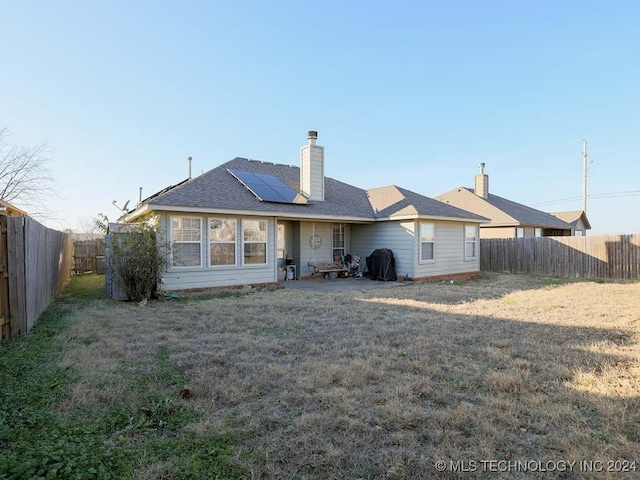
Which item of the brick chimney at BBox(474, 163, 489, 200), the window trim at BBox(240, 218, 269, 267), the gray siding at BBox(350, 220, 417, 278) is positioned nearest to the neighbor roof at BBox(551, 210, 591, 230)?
the brick chimney at BBox(474, 163, 489, 200)

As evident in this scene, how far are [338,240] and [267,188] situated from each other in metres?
4.03

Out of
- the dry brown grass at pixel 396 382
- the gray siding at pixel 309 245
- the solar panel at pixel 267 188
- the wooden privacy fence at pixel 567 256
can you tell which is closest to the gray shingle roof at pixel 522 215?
the wooden privacy fence at pixel 567 256

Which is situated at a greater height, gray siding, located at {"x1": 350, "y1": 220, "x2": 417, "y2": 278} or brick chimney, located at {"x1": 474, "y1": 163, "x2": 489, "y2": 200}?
brick chimney, located at {"x1": 474, "y1": 163, "x2": 489, "y2": 200}

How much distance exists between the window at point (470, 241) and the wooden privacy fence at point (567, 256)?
9.07 feet

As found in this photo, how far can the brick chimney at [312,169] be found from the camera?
13438mm

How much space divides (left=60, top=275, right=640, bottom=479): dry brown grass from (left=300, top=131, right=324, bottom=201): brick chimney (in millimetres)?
7027

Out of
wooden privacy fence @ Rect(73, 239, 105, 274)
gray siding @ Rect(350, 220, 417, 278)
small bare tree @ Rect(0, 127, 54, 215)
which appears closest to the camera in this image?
gray siding @ Rect(350, 220, 417, 278)

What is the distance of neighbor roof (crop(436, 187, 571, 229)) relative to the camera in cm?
2181

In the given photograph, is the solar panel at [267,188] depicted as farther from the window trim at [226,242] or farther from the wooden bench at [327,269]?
the wooden bench at [327,269]

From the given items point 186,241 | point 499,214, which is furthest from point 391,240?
point 499,214

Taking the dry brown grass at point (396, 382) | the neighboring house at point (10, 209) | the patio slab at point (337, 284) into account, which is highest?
the neighboring house at point (10, 209)

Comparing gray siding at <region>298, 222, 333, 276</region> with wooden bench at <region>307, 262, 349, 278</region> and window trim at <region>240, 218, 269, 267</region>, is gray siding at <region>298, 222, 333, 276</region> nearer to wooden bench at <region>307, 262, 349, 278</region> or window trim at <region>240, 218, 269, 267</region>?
wooden bench at <region>307, 262, 349, 278</region>

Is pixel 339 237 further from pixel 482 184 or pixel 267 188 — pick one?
pixel 482 184

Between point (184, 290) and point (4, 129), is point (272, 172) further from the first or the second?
point (4, 129)
